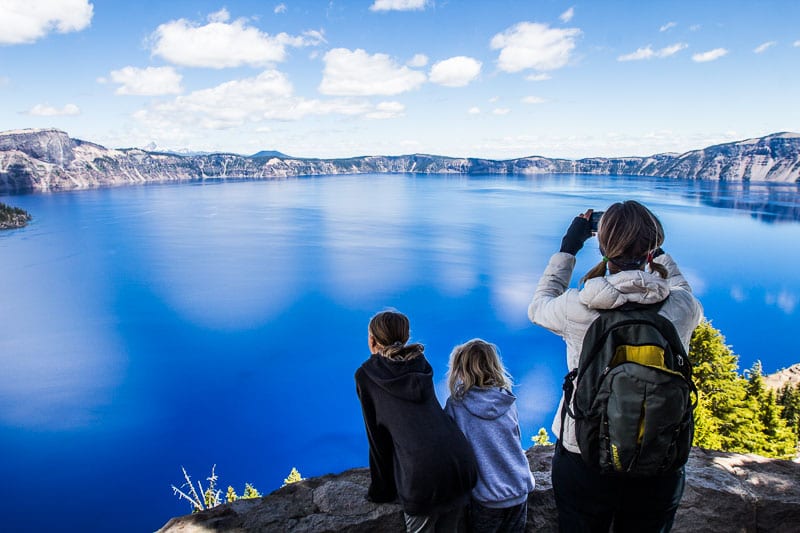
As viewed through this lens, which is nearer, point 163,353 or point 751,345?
point 163,353

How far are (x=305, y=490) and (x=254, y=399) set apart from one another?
17109mm

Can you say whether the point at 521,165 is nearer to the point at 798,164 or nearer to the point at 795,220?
the point at 798,164

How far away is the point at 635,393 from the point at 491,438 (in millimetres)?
871

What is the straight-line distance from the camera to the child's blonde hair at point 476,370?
216 cm

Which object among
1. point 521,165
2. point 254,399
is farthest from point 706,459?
point 521,165

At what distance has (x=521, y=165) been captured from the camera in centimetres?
19075

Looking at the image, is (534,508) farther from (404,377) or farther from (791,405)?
(791,405)

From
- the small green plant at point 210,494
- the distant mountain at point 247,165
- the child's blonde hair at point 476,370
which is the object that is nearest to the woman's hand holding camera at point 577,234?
the child's blonde hair at point 476,370

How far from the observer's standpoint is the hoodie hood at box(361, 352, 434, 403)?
1.96 meters

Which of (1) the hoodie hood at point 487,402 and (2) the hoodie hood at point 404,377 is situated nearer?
(2) the hoodie hood at point 404,377

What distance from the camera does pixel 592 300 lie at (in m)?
1.47

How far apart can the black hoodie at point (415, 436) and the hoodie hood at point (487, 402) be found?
15 centimetres

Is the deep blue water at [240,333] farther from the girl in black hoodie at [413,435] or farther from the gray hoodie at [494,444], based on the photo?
the gray hoodie at [494,444]

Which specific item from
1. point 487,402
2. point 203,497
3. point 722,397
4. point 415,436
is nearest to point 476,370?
point 487,402
